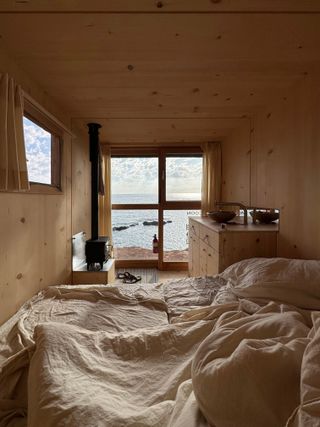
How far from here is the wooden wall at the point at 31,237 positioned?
166cm

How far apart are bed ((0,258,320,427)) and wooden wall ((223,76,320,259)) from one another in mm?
525

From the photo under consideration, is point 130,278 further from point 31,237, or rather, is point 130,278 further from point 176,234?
point 31,237

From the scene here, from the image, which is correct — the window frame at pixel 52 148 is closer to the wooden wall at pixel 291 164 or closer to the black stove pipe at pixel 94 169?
the black stove pipe at pixel 94 169

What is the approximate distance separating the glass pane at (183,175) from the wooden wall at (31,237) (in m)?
1.88

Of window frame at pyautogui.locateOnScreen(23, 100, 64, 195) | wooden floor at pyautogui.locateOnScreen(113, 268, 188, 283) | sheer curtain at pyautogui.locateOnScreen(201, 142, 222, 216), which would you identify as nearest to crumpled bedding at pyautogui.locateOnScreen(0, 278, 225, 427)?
window frame at pyautogui.locateOnScreen(23, 100, 64, 195)

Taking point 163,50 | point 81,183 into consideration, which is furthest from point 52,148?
point 163,50

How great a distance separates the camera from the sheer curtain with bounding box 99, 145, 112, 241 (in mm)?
4164

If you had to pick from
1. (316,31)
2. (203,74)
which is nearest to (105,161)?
(203,74)

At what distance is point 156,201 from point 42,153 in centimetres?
229

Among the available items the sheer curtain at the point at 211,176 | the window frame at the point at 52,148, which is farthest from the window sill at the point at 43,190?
the sheer curtain at the point at 211,176

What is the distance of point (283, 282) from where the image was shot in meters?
1.39

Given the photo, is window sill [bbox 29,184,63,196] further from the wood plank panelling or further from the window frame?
the wood plank panelling

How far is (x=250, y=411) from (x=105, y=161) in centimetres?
A: 394

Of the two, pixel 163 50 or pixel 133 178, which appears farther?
pixel 133 178
